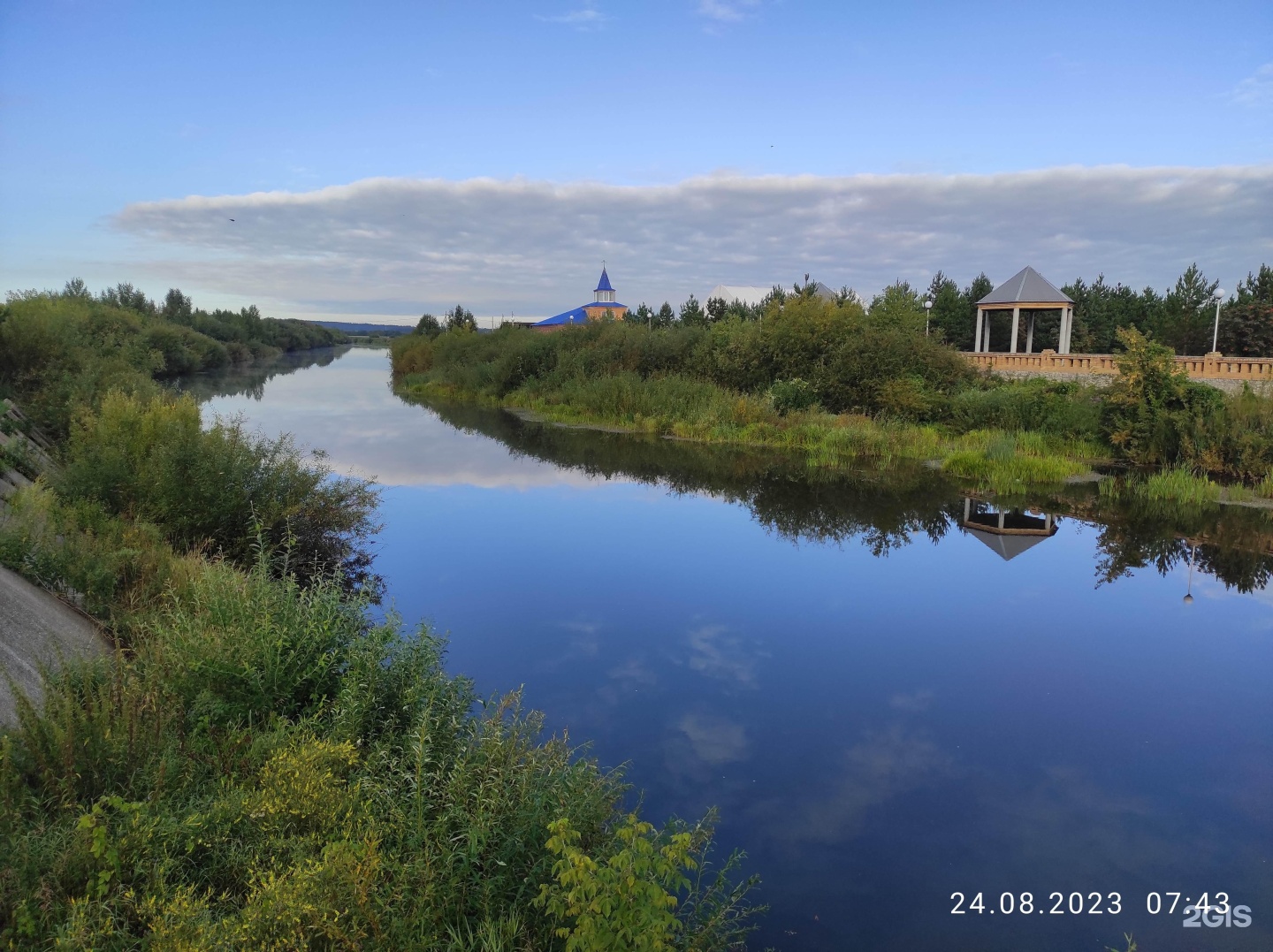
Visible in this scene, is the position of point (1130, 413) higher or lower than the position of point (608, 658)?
higher

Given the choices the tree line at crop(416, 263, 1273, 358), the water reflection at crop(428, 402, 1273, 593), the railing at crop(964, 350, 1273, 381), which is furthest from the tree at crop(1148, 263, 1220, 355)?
the water reflection at crop(428, 402, 1273, 593)

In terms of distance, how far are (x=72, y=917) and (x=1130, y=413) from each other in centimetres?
1897

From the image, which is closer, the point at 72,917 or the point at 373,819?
the point at 72,917

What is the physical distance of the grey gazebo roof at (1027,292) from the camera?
94.7 ft

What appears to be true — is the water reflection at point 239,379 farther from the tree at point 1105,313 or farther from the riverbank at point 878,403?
the tree at point 1105,313

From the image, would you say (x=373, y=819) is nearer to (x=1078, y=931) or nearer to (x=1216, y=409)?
(x=1078, y=931)

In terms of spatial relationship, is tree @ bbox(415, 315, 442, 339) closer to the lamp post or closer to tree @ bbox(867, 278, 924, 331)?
tree @ bbox(867, 278, 924, 331)

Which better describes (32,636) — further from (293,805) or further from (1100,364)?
(1100,364)

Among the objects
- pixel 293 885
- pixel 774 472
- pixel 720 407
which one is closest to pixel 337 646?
pixel 293 885

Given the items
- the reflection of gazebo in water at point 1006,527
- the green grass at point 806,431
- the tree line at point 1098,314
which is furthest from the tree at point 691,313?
the reflection of gazebo in water at point 1006,527

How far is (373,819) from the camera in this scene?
3453 millimetres

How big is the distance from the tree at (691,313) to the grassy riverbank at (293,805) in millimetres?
37389

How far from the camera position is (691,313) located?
45.2 meters

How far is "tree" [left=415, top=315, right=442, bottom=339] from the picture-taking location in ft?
178
